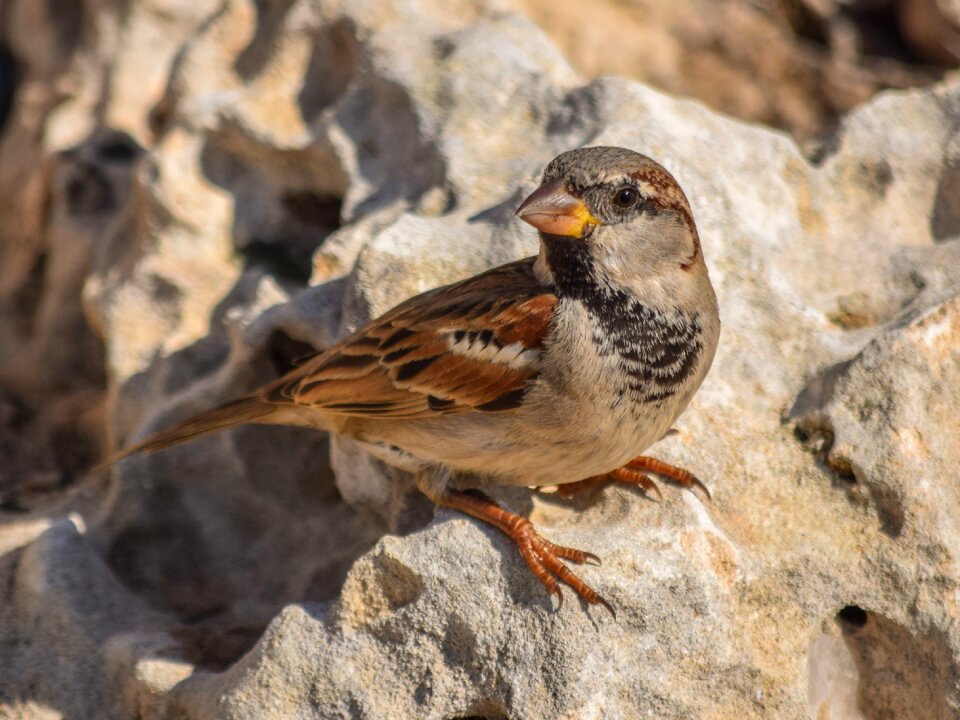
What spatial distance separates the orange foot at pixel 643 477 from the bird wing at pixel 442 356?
19.2 inches

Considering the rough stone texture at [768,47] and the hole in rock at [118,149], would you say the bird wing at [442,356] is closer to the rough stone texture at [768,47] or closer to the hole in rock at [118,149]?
the hole in rock at [118,149]

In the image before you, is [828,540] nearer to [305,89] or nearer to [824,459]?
[824,459]

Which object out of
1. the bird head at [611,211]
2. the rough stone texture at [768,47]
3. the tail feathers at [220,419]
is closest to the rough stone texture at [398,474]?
the tail feathers at [220,419]

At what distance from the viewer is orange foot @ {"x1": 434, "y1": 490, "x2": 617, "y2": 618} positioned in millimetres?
3084

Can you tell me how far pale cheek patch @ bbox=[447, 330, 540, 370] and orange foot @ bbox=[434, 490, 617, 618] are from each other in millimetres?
430

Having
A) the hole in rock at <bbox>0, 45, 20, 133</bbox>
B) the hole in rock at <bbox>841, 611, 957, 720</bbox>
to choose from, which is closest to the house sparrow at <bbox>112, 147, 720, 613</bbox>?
the hole in rock at <bbox>841, 611, 957, 720</bbox>

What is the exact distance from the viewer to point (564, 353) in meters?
3.19

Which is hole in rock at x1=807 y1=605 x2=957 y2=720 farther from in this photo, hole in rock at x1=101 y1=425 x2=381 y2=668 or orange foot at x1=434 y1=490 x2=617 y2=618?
hole in rock at x1=101 y1=425 x2=381 y2=668

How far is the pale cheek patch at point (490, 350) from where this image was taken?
10.7 ft

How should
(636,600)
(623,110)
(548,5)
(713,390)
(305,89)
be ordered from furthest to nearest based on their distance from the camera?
(548,5)
(305,89)
(623,110)
(713,390)
(636,600)

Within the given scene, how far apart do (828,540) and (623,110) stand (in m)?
1.77

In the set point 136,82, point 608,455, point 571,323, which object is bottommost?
point 136,82

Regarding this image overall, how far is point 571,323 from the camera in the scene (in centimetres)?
322

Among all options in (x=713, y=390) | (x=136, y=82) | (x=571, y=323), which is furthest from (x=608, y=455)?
(x=136, y=82)
